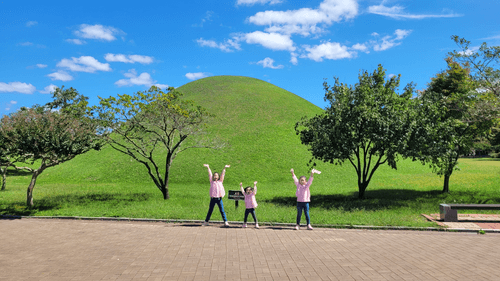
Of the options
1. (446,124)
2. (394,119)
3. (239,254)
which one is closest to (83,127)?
(239,254)

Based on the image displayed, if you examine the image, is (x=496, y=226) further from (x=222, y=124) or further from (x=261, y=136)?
(x=222, y=124)

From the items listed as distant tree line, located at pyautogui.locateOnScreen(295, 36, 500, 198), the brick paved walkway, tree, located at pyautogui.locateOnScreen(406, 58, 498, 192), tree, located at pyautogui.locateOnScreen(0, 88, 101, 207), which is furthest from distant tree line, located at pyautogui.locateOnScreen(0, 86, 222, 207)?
tree, located at pyautogui.locateOnScreen(406, 58, 498, 192)

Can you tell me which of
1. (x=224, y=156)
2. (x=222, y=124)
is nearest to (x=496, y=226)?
(x=224, y=156)

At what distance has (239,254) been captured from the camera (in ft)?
26.3

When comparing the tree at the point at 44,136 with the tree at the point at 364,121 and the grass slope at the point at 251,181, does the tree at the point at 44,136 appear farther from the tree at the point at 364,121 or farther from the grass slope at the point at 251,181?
the tree at the point at 364,121

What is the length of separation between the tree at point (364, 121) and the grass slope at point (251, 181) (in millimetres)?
3135

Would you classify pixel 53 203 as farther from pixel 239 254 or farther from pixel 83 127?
pixel 239 254

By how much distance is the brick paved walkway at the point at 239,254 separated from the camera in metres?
6.63

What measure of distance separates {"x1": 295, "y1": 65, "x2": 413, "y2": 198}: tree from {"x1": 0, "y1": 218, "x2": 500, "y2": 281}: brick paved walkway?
7.16 m

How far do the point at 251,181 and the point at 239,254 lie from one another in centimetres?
2484

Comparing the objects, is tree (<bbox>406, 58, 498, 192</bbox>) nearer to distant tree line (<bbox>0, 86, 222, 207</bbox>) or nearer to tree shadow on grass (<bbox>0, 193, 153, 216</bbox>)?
distant tree line (<bbox>0, 86, 222, 207</bbox>)

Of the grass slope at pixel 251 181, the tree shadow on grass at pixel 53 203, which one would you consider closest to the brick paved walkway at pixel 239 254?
the grass slope at pixel 251 181

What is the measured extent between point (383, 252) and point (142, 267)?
233 inches

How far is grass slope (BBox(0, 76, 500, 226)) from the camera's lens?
14711 millimetres
